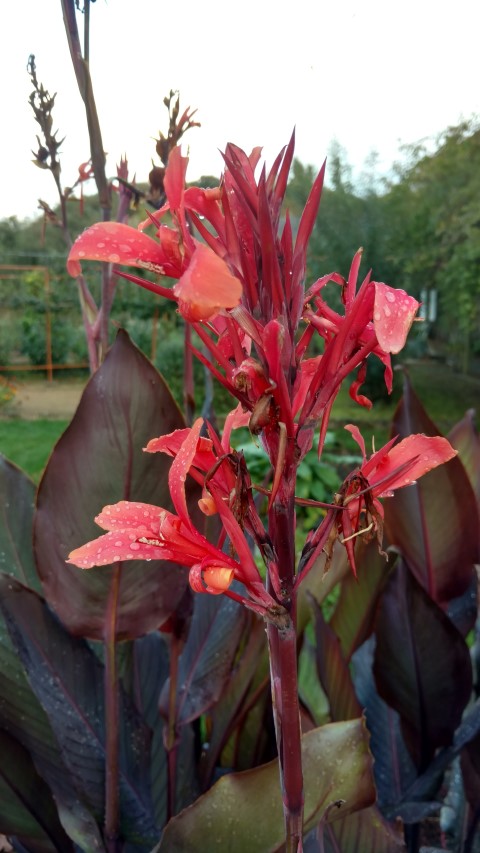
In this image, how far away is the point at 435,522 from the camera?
970 mm

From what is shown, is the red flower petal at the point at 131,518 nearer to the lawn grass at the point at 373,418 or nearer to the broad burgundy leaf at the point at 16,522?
the broad burgundy leaf at the point at 16,522

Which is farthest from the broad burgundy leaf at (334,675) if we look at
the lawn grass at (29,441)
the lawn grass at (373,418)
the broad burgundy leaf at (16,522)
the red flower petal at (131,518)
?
the lawn grass at (29,441)

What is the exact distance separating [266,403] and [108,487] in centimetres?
40

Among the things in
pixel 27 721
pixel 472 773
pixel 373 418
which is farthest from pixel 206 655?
pixel 373 418

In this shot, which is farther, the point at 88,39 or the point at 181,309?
the point at 88,39

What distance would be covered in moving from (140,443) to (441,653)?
18.3 inches

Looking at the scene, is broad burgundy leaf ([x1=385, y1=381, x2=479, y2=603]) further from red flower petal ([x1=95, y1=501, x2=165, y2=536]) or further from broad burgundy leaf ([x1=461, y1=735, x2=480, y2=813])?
red flower petal ([x1=95, y1=501, x2=165, y2=536])

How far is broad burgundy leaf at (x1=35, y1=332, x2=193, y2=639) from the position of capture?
2.29ft

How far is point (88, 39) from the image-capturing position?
659mm

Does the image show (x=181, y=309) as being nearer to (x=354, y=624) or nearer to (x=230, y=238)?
(x=230, y=238)

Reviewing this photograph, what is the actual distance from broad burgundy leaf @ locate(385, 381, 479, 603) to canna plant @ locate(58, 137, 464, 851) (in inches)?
21.3

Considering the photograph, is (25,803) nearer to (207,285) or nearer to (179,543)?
(179,543)

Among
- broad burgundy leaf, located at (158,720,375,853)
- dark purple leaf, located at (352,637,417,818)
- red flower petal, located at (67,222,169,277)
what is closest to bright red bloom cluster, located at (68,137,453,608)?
red flower petal, located at (67,222,169,277)

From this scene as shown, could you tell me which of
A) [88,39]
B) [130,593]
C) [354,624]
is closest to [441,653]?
[354,624]
